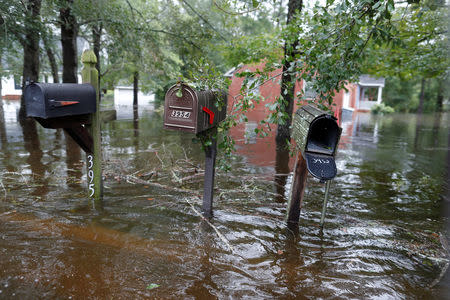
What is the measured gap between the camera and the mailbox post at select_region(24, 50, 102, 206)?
2936 millimetres

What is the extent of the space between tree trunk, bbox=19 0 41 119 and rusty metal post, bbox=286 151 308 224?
5713 mm

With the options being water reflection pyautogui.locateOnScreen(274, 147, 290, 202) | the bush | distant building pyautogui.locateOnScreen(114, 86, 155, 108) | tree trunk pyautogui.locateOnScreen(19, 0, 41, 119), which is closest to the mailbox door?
water reflection pyautogui.locateOnScreen(274, 147, 290, 202)

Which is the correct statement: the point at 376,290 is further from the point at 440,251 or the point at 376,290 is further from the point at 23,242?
the point at 23,242

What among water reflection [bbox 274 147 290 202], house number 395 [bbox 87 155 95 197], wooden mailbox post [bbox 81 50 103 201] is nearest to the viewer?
wooden mailbox post [bbox 81 50 103 201]

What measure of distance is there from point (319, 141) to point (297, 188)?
0.77 m

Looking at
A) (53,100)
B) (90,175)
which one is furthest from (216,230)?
(53,100)

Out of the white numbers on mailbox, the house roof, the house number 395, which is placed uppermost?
Result: the house roof

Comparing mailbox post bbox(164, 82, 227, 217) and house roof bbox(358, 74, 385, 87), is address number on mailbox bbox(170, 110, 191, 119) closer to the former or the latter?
mailbox post bbox(164, 82, 227, 217)

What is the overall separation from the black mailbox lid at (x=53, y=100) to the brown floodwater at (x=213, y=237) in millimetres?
1348

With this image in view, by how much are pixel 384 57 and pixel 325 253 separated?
33.3ft

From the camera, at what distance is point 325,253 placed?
11.0ft

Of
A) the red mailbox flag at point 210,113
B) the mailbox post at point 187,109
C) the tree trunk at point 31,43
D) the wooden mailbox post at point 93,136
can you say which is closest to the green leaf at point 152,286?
the mailbox post at point 187,109

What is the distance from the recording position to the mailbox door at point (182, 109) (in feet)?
10.2

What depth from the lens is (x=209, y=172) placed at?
3951mm
